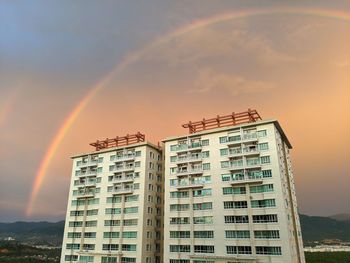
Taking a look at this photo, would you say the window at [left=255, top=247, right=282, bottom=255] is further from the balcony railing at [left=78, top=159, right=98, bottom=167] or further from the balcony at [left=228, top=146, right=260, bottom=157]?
the balcony railing at [left=78, top=159, right=98, bottom=167]

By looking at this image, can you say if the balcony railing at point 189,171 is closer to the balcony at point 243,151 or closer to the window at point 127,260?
the balcony at point 243,151

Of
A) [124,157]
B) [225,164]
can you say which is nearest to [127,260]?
[124,157]

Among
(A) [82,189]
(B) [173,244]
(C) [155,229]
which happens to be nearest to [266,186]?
(B) [173,244]

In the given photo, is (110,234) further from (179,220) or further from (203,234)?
(203,234)

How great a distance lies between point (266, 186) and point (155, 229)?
29.4m

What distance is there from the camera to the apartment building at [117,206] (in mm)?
66062

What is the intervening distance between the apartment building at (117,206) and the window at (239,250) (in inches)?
794

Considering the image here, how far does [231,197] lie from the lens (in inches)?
2247

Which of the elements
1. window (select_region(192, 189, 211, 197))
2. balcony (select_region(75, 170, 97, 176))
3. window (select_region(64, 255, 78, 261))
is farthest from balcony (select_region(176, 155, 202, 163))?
window (select_region(64, 255, 78, 261))

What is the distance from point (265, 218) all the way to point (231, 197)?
25.0 ft

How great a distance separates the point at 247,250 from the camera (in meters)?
51.8

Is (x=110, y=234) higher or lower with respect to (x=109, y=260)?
higher

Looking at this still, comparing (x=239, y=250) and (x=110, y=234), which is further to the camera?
(x=110, y=234)

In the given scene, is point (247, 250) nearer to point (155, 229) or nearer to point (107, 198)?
point (155, 229)
